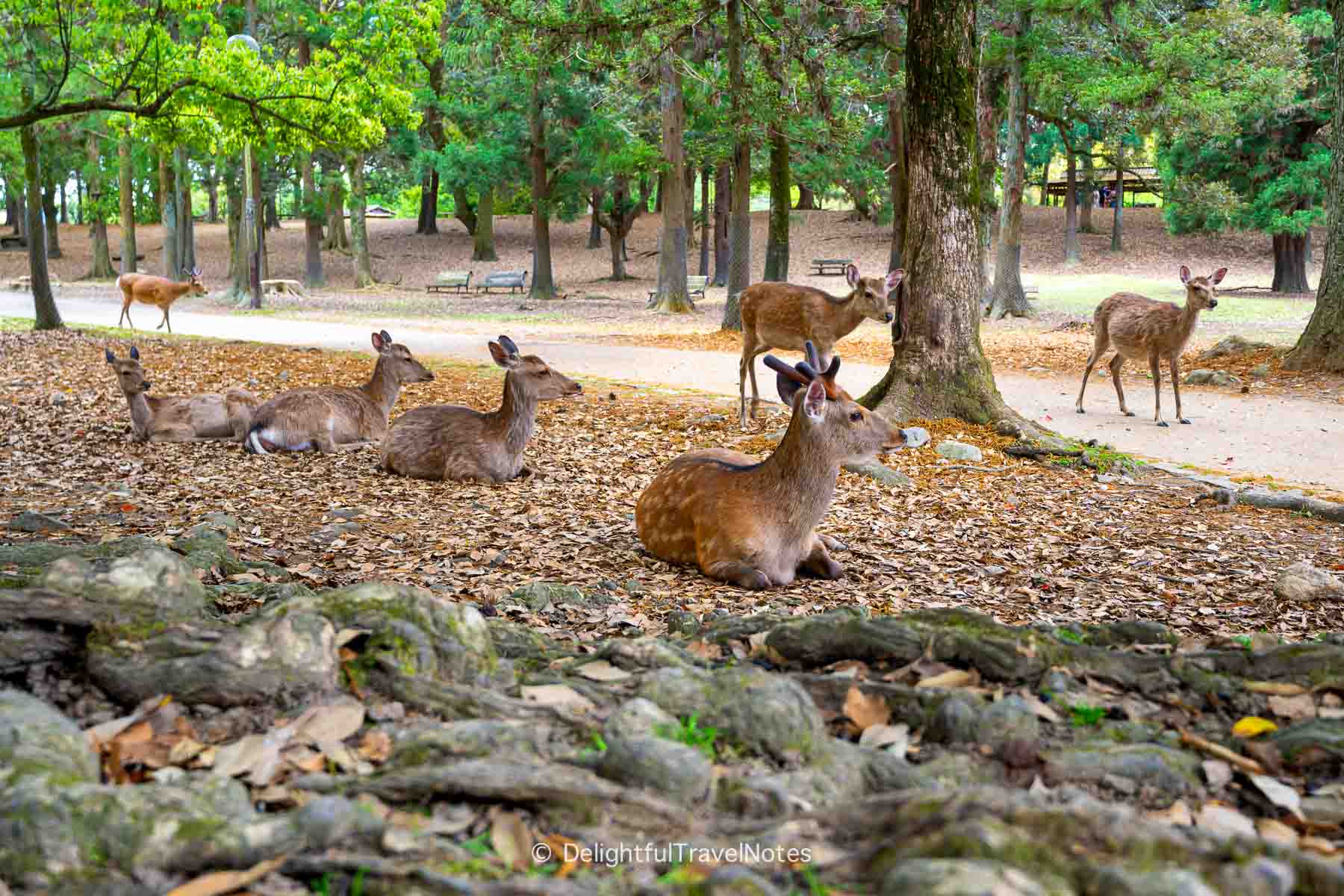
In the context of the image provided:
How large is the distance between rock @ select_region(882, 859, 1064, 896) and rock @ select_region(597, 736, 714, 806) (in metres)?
0.58

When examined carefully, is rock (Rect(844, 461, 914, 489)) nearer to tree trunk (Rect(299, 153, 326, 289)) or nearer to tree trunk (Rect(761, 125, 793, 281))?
tree trunk (Rect(761, 125, 793, 281))

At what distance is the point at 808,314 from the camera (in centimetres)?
1173

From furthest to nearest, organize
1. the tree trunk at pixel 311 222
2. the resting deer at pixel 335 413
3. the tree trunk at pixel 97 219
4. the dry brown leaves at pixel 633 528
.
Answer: the tree trunk at pixel 97 219 < the tree trunk at pixel 311 222 < the resting deer at pixel 335 413 < the dry brown leaves at pixel 633 528

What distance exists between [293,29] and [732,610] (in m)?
36.2

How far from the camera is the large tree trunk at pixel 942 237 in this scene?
394 inches

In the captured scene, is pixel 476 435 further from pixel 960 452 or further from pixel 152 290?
pixel 152 290

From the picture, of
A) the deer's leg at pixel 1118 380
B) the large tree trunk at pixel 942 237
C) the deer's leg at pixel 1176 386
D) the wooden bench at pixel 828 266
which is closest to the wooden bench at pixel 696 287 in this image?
the wooden bench at pixel 828 266

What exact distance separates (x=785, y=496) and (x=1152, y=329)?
8.04 metres

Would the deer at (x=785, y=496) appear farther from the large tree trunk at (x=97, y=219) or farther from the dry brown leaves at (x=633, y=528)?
the large tree trunk at (x=97, y=219)

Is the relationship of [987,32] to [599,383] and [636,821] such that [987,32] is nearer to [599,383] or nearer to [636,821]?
[599,383]

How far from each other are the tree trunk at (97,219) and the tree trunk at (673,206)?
25474 millimetres

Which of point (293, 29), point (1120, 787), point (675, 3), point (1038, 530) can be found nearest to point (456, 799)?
point (1120, 787)

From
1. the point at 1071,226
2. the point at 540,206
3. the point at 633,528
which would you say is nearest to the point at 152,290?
the point at 540,206

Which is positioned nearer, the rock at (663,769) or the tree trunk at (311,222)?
the rock at (663,769)
